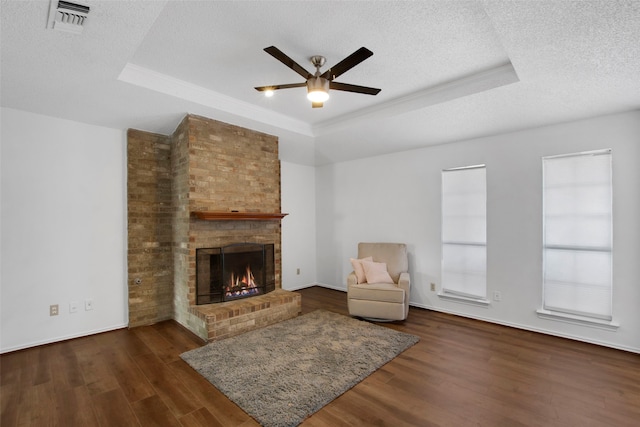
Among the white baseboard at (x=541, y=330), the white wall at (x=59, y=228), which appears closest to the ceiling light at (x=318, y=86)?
the white wall at (x=59, y=228)

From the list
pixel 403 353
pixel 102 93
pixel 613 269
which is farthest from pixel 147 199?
pixel 613 269

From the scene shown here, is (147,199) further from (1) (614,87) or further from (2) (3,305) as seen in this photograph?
(1) (614,87)

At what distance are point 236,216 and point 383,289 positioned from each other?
2.12 metres

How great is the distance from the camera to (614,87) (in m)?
2.61

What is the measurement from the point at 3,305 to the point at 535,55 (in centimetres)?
537

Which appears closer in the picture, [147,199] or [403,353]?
[403,353]

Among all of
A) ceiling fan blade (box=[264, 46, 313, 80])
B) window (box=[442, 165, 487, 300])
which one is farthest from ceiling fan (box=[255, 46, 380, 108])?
window (box=[442, 165, 487, 300])

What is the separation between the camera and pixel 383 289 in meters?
3.89

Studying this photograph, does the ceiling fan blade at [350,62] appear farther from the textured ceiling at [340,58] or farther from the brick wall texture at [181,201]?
the brick wall texture at [181,201]

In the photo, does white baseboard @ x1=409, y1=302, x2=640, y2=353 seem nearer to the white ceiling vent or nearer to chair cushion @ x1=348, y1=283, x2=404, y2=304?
chair cushion @ x1=348, y1=283, x2=404, y2=304

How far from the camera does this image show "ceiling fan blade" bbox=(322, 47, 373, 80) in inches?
80.1

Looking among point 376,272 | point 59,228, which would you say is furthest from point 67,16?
point 376,272

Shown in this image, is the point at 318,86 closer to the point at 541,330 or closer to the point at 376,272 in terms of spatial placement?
the point at 376,272

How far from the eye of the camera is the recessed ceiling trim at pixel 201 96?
2857mm
